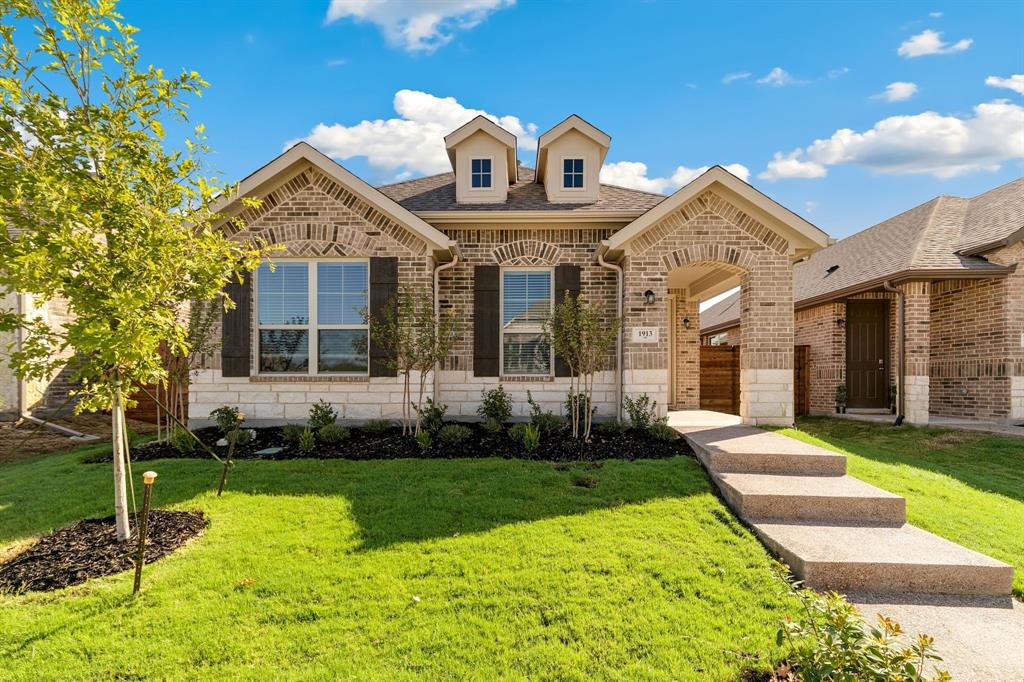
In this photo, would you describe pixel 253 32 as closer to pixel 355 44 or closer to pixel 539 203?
pixel 355 44

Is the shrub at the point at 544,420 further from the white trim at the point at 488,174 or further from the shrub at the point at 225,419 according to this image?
the shrub at the point at 225,419

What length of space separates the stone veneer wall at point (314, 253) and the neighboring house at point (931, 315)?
20.1ft

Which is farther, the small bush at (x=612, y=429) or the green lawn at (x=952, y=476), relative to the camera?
the small bush at (x=612, y=429)

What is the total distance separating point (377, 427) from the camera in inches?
294

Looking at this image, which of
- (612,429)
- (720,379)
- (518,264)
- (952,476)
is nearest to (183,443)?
(518,264)

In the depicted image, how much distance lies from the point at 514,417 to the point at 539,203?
13.5 ft

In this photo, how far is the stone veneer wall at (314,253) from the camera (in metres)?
8.05

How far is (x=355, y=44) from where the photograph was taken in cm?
897

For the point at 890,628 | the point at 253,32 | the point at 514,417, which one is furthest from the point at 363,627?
the point at 253,32

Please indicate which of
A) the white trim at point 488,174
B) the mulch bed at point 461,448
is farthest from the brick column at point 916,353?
the white trim at point 488,174

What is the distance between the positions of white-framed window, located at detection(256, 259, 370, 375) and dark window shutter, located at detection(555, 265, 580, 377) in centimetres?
330

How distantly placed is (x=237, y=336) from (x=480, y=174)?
17.6ft

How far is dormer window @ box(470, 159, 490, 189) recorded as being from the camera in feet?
30.9

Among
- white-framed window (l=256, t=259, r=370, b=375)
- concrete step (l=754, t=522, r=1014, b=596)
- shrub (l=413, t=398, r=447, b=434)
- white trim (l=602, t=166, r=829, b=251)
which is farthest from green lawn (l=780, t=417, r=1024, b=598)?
white-framed window (l=256, t=259, r=370, b=375)
